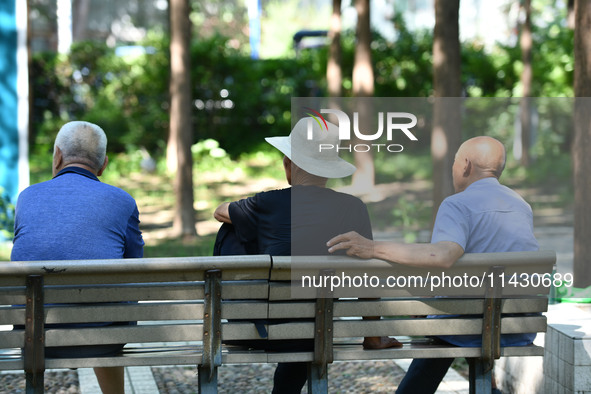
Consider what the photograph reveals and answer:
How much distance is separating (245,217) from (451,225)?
92 centimetres

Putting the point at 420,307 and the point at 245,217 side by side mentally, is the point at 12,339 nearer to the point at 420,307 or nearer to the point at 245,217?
the point at 245,217

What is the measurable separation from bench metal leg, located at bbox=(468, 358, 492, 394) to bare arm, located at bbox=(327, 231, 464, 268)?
53 cm

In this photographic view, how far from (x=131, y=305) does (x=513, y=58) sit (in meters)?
19.6

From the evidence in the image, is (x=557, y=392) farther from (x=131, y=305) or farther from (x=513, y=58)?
(x=513, y=58)

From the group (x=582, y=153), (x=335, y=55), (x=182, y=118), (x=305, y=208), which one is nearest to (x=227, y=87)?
(x=335, y=55)

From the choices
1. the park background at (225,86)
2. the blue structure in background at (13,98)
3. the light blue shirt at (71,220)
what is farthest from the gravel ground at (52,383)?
the park background at (225,86)

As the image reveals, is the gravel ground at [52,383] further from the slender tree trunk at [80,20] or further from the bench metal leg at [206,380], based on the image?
the slender tree trunk at [80,20]

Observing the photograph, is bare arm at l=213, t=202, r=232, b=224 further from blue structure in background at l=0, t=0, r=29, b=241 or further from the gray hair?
blue structure in background at l=0, t=0, r=29, b=241

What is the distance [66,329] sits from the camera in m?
3.64

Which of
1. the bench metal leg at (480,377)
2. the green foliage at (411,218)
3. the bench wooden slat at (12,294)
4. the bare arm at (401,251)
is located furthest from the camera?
the green foliage at (411,218)

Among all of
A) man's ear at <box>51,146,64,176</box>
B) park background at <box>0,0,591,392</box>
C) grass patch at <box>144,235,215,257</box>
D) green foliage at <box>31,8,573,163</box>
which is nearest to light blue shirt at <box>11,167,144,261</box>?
man's ear at <box>51,146,64,176</box>

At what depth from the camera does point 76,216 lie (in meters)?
3.80

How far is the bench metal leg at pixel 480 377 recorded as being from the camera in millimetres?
3932

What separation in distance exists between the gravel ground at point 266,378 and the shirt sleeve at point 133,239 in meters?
1.50
